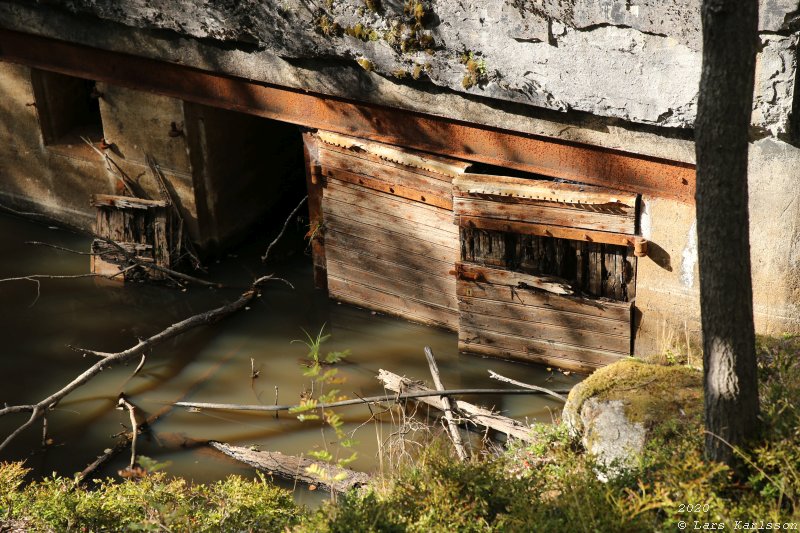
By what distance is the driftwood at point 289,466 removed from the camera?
249 inches

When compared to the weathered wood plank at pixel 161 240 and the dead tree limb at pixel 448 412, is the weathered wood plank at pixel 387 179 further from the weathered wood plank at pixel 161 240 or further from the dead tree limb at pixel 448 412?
the weathered wood plank at pixel 161 240

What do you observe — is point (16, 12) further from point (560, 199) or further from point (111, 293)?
point (560, 199)

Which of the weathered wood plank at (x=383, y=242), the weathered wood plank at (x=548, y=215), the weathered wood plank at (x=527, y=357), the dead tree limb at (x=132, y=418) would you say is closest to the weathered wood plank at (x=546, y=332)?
the weathered wood plank at (x=527, y=357)

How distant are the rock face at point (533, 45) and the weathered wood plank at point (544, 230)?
3.32 feet

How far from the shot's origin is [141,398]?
7648 millimetres

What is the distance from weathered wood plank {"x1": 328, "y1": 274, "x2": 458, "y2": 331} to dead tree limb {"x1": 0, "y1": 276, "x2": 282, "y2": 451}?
0.75 m

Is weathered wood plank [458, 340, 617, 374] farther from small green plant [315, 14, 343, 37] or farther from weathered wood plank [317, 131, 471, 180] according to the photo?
small green plant [315, 14, 343, 37]

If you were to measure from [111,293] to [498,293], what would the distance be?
3992mm

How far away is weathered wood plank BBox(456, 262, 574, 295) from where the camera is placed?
741 cm

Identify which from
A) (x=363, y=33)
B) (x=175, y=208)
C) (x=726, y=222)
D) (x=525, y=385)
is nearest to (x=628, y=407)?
(x=525, y=385)

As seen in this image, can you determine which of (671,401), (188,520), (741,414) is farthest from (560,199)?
(188,520)

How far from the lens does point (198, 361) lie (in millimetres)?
8125

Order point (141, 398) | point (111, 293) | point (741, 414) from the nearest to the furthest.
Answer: point (741, 414) → point (141, 398) → point (111, 293)

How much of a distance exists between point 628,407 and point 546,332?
7.12ft
